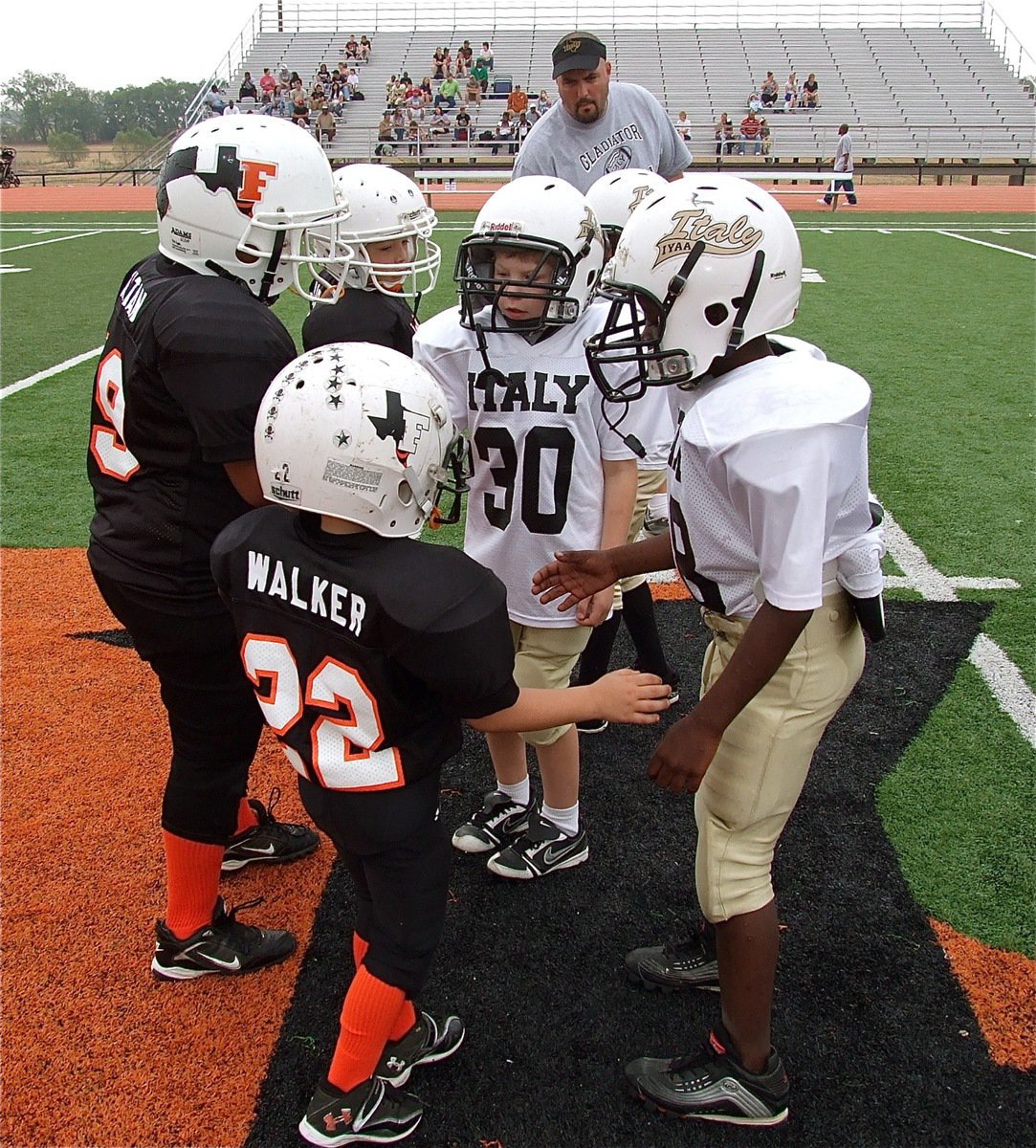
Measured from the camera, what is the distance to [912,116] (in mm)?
31531

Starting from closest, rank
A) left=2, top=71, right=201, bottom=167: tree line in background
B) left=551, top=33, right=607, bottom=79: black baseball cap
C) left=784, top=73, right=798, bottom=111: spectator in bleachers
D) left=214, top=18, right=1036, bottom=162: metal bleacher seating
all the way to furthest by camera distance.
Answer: left=551, top=33, right=607, bottom=79: black baseball cap
left=214, top=18, right=1036, bottom=162: metal bleacher seating
left=784, top=73, right=798, bottom=111: spectator in bleachers
left=2, top=71, right=201, bottom=167: tree line in background

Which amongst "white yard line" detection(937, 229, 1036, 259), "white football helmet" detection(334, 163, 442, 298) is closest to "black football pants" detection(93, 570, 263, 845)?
"white football helmet" detection(334, 163, 442, 298)

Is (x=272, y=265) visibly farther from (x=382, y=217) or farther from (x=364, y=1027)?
(x=364, y=1027)

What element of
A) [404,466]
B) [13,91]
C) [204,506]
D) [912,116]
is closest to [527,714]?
[404,466]

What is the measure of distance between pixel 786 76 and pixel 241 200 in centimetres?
3866

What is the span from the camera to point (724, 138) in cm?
2809

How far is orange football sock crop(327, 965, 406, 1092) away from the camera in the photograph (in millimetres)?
1939

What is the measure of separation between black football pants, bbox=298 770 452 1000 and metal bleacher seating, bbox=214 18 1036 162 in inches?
1128

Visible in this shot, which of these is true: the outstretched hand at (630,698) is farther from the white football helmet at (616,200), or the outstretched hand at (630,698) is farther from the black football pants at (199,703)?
the white football helmet at (616,200)

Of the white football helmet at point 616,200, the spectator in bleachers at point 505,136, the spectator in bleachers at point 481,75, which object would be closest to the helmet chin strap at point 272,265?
the white football helmet at point 616,200

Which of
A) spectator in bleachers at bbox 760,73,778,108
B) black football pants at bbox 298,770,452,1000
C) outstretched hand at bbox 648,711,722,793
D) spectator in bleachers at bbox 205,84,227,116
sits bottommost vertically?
black football pants at bbox 298,770,452,1000

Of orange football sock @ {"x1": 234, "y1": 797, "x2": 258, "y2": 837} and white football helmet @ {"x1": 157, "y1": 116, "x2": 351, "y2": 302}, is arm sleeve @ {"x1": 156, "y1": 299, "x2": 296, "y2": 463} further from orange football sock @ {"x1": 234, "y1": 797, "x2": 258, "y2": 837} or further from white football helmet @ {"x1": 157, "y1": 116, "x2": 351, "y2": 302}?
orange football sock @ {"x1": 234, "y1": 797, "x2": 258, "y2": 837}

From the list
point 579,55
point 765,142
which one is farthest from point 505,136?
point 579,55

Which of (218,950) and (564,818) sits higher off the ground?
(564,818)
